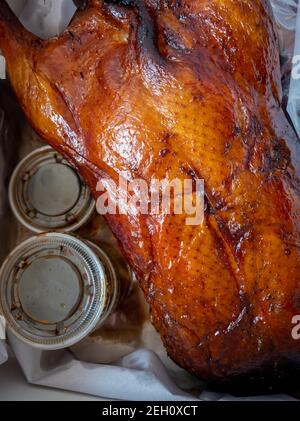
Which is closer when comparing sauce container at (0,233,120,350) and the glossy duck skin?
the glossy duck skin

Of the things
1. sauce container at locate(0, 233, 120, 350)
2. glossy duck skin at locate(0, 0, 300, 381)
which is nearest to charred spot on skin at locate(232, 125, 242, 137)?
glossy duck skin at locate(0, 0, 300, 381)

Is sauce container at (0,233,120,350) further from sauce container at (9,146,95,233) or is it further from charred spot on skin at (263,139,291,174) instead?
charred spot on skin at (263,139,291,174)

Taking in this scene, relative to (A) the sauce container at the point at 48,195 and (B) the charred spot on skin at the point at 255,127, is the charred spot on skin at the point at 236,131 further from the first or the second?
(A) the sauce container at the point at 48,195

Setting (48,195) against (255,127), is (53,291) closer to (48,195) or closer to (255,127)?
(48,195)

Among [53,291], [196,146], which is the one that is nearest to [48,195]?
[53,291]

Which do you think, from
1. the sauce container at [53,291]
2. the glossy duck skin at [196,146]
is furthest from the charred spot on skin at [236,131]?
the sauce container at [53,291]

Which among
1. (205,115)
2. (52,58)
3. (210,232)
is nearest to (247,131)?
(205,115)

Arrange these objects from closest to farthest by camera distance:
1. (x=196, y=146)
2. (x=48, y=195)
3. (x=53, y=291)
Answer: (x=196, y=146)
(x=53, y=291)
(x=48, y=195)

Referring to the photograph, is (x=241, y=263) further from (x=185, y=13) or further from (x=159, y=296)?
(x=185, y=13)
